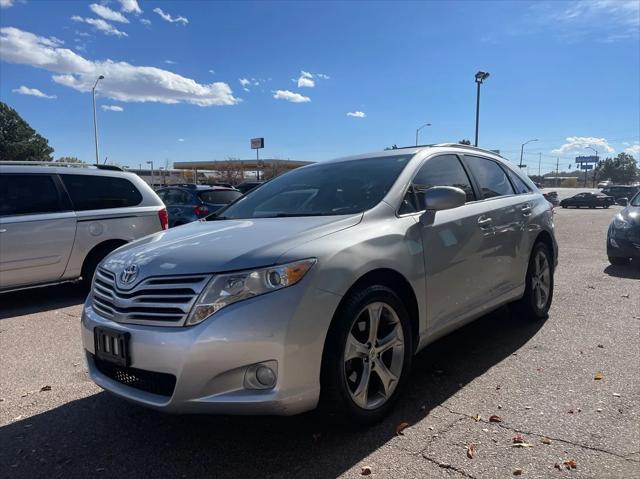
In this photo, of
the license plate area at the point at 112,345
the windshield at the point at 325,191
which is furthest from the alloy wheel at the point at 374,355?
the license plate area at the point at 112,345

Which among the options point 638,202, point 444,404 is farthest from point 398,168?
point 638,202

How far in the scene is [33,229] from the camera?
6117 millimetres

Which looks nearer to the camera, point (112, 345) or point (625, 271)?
point (112, 345)

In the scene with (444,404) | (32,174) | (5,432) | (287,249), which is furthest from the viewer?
(32,174)

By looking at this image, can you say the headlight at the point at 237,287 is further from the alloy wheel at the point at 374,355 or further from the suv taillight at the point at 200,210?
the suv taillight at the point at 200,210

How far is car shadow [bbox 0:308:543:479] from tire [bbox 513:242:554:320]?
1760 millimetres

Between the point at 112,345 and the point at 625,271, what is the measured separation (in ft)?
26.6

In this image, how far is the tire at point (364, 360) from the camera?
274 centimetres

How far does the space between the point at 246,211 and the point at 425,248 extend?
148 centimetres

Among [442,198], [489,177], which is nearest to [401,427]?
[442,198]

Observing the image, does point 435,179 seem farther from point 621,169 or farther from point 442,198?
point 621,169

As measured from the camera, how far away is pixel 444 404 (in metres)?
3.37

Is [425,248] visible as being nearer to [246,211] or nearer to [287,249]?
[287,249]

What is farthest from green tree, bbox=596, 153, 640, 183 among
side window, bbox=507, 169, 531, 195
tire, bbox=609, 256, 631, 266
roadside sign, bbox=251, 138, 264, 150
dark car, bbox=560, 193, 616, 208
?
side window, bbox=507, 169, 531, 195
